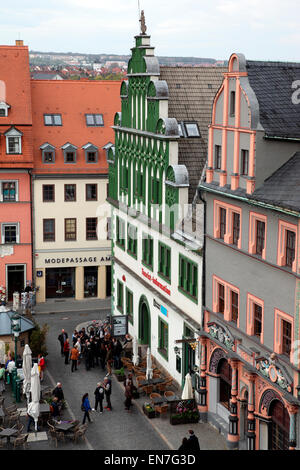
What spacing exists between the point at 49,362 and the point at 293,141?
73.6 feet

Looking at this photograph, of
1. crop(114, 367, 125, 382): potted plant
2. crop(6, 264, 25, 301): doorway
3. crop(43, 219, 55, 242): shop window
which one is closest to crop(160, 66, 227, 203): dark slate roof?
crop(114, 367, 125, 382): potted plant

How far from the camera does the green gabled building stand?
39125 millimetres

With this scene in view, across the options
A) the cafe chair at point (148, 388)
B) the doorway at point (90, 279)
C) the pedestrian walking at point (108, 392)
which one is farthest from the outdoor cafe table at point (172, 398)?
the doorway at point (90, 279)

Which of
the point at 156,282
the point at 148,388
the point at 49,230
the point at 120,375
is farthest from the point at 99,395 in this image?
the point at 49,230

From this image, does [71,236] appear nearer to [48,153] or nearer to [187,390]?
[48,153]

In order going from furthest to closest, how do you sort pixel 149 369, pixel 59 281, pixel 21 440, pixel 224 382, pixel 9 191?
pixel 59 281 < pixel 9 191 < pixel 149 369 < pixel 224 382 < pixel 21 440

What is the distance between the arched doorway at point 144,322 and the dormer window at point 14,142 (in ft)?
63.5

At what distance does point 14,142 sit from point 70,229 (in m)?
7.92

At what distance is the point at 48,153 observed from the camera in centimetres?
6125

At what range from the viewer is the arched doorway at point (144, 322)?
4580 centimetres

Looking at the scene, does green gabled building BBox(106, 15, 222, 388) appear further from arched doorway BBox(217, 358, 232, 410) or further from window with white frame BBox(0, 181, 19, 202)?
window with white frame BBox(0, 181, 19, 202)
